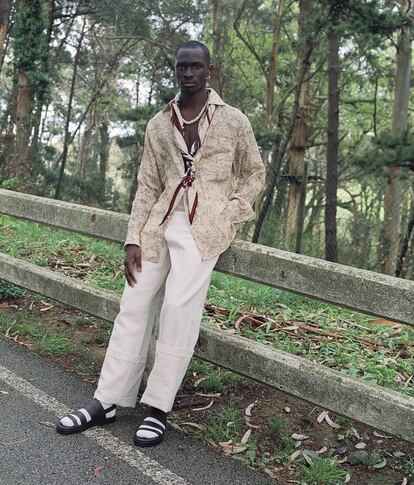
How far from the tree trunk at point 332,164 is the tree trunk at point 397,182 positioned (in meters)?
1.09

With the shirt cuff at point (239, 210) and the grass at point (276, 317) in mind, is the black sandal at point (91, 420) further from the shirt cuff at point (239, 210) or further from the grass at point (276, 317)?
the shirt cuff at point (239, 210)

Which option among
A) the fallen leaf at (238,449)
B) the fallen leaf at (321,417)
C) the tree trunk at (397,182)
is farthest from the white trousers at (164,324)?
the tree trunk at (397,182)

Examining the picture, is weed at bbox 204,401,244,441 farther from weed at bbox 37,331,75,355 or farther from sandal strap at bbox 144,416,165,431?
weed at bbox 37,331,75,355

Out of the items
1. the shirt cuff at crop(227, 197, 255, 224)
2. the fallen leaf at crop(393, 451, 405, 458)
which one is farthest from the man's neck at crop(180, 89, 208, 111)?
the fallen leaf at crop(393, 451, 405, 458)

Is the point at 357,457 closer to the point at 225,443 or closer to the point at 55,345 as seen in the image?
the point at 225,443

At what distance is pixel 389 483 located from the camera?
2754 mm

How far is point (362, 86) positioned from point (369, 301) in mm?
21848

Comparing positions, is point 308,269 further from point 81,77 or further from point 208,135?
point 81,77

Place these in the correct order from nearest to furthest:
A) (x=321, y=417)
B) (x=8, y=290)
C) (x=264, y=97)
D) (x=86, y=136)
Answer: (x=321, y=417)
(x=8, y=290)
(x=264, y=97)
(x=86, y=136)

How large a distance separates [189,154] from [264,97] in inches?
895

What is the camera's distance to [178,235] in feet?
9.86

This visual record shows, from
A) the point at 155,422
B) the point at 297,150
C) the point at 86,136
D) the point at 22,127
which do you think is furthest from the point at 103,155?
the point at 155,422

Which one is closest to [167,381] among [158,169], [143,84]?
[158,169]

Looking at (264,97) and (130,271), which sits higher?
(264,97)
